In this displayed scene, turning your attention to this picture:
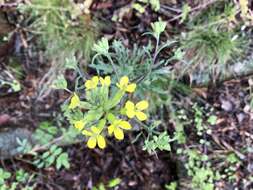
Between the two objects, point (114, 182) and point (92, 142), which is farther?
point (114, 182)

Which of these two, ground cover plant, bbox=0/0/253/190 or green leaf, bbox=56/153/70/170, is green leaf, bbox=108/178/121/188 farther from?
green leaf, bbox=56/153/70/170

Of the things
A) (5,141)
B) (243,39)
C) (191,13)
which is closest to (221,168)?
(243,39)

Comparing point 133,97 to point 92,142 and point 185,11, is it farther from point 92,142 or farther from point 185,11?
point 92,142

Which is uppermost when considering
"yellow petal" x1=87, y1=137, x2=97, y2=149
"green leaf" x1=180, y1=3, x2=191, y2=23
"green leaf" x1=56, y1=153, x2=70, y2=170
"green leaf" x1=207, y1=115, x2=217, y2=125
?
"green leaf" x1=180, y1=3, x2=191, y2=23

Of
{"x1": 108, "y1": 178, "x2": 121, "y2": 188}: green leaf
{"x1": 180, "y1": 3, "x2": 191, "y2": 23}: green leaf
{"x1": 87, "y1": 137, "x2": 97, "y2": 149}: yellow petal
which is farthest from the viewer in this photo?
{"x1": 108, "y1": 178, "x2": 121, "y2": 188}: green leaf

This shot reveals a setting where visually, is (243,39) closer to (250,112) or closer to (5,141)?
(250,112)

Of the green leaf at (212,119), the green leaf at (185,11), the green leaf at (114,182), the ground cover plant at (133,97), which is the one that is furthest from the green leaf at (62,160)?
the green leaf at (185,11)

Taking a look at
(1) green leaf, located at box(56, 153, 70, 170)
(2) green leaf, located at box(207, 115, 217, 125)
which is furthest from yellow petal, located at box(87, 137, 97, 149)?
(2) green leaf, located at box(207, 115, 217, 125)

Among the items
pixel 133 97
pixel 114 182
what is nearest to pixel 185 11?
pixel 133 97
